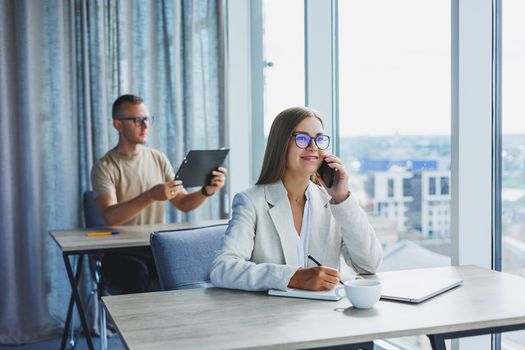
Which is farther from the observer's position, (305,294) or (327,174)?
(327,174)

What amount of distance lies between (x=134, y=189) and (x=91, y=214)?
0.31m

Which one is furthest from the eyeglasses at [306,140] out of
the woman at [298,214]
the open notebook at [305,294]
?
the open notebook at [305,294]

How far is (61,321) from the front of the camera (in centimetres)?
409

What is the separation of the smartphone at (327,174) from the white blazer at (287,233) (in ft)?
0.25

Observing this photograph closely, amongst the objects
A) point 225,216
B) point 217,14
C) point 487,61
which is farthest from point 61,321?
point 487,61

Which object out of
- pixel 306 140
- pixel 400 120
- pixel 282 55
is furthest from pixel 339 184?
pixel 282 55

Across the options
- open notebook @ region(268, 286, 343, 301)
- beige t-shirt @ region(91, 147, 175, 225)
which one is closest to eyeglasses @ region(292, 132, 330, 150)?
open notebook @ region(268, 286, 343, 301)

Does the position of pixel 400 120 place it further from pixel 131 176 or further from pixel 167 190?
pixel 131 176

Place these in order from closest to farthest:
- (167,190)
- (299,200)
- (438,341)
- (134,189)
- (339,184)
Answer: (438,341)
(339,184)
(299,200)
(167,190)
(134,189)

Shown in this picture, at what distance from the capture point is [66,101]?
13.3 feet

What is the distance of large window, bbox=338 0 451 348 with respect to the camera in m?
2.75

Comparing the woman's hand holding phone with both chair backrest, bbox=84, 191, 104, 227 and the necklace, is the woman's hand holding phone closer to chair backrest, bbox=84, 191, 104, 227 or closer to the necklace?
the necklace

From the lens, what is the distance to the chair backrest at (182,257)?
217cm

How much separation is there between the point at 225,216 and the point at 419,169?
1.84 meters
